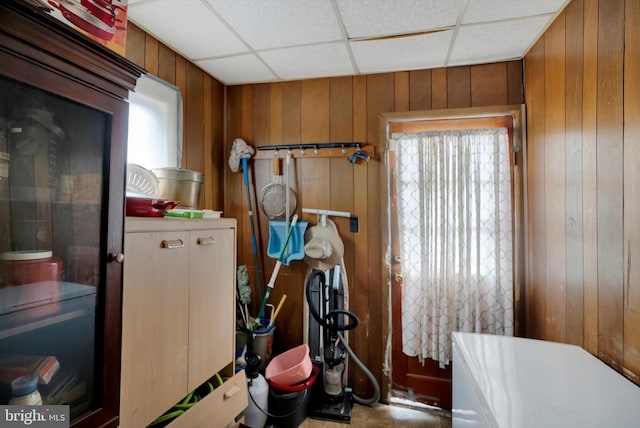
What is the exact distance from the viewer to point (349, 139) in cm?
223

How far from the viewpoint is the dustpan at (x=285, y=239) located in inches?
85.9

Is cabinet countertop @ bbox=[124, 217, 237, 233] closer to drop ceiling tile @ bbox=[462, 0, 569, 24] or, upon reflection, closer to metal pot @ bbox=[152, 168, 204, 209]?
metal pot @ bbox=[152, 168, 204, 209]

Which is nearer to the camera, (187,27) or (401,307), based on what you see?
(187,27)

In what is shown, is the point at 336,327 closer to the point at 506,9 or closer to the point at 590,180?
the point at 590,180

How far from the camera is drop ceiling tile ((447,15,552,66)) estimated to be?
160cm

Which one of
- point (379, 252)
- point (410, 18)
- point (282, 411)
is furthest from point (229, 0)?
point (282, 411)

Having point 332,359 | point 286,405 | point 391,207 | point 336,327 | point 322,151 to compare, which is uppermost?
point 322,151

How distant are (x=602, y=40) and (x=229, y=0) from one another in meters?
1.60

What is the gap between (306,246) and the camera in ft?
6.98

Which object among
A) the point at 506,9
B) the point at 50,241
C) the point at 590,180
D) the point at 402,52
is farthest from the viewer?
the point at 402,52

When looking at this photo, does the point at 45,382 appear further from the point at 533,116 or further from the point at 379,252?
the point at 533,116

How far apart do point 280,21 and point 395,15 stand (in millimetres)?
593

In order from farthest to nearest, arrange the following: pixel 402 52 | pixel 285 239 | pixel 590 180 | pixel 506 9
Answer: pixel 285 239, pixel 402 52, pixel 506 9, pixel 590 180

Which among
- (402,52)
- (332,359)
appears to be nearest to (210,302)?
(332,359)
